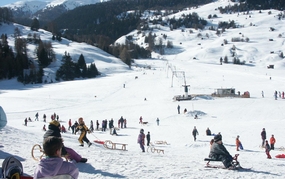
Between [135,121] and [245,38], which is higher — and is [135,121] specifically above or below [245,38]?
below

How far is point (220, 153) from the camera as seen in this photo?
8.90 m

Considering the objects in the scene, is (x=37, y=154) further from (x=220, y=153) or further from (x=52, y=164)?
(x=52, y=164)

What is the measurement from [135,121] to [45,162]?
25.0 meters

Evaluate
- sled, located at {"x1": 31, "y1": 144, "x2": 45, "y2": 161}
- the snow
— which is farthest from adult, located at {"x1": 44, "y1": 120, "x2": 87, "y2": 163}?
sled, located at {"x1": 31, "y1": 144, "x2": 45, "y2": 161}

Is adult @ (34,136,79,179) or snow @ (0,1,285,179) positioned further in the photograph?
snow @ (0,1,285,179)

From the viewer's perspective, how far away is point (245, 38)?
481 feet

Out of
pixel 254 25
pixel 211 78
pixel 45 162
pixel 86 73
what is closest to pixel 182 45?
pixel 254 25

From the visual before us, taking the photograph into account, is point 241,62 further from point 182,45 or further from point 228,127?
point 228,127

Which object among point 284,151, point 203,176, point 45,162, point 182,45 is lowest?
point 284,151

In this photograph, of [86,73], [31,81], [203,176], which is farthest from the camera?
[86,73]

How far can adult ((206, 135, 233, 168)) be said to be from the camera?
8844mm

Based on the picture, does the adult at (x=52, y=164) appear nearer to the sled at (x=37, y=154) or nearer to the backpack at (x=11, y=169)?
the backpack at (x=11, y=169)

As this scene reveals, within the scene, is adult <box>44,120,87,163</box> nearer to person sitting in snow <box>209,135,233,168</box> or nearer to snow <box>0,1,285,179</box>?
snow <box>0,1,285,179</box>

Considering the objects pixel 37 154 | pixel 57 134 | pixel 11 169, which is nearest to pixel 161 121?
pixel 37 154
